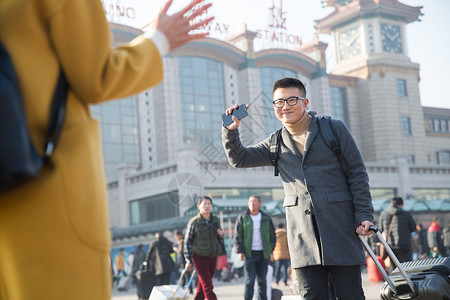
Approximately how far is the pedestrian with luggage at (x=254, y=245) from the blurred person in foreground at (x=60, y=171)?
764 centimetres

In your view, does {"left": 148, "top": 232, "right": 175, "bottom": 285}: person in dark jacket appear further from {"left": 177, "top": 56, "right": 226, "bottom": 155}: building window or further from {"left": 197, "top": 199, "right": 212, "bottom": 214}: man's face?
{"left": 177, "top": 56, "right": 226, "bottom": 155}: building window

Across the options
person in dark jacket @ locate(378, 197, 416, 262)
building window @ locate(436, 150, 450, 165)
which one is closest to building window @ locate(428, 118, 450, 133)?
building window @ locate(436, 150, 450, 165)

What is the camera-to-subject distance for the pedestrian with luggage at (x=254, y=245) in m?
9.52

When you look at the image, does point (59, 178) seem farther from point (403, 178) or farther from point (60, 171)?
point (403, 178)

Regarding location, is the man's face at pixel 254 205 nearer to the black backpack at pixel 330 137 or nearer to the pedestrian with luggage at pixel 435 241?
the black backpack at pixel 330 137

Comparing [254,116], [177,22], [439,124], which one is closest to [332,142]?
[177,22]

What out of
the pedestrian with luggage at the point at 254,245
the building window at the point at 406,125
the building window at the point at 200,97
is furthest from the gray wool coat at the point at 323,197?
the building window at the point at 406,125

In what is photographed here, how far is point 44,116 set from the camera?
1.87m

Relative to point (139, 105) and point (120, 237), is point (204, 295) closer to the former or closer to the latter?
point (120, 237)

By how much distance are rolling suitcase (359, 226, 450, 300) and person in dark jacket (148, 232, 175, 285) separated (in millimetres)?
9815

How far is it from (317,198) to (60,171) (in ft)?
8.52

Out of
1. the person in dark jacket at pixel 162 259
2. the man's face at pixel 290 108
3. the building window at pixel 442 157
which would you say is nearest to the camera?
the man's face at pixel 290 108

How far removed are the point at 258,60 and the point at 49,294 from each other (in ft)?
168

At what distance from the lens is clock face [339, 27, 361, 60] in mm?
67056
